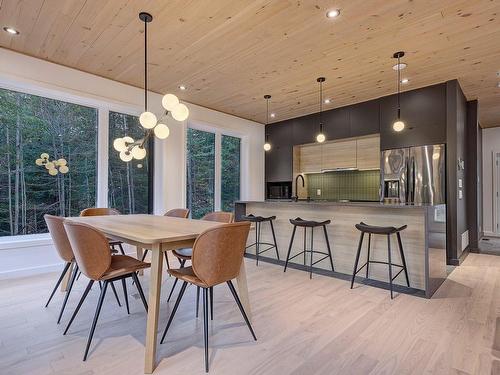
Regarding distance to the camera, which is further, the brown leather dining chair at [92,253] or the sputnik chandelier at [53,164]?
the sputnik chandelier at [53,164]

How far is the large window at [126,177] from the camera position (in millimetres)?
4367

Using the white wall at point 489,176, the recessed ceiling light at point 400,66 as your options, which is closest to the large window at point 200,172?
the recessed ceiling light at point 400,66

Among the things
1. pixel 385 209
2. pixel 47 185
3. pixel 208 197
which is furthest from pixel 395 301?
pixel 47 185

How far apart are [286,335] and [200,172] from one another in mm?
3987

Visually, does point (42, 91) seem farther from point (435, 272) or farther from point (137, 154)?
point (435, 272)

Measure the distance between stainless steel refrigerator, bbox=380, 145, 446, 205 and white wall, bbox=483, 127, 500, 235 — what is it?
12.1 ft

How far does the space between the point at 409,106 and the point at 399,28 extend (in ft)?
6.73

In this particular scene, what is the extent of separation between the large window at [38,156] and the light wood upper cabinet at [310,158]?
4085 mm

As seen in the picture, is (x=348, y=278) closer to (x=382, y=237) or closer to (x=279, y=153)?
(x=382, y=237)

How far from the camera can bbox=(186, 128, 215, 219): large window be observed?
17.9 ft

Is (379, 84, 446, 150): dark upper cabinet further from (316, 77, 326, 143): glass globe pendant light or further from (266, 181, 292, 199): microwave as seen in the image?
(266, 181, 292, 199): microwave

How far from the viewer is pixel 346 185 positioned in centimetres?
587

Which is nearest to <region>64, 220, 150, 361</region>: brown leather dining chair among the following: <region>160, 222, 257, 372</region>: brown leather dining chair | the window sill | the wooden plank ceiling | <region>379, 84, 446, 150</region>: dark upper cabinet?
<region>160, 222, 257, 372</region>: brown leather dining chair

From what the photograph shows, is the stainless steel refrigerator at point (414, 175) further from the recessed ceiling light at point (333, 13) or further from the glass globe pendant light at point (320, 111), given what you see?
the recessed ceiling light at point (333, 13)
